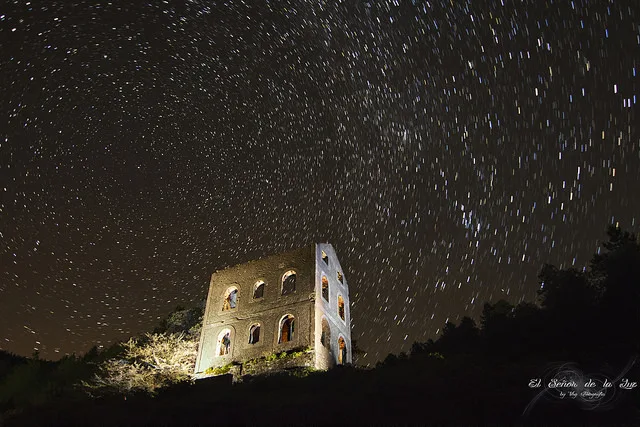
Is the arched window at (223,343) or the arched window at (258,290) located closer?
the arched window at (223,343)

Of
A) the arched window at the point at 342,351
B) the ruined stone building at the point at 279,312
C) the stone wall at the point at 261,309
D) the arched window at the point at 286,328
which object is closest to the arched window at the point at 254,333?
the ruined stone building at the point at 279,312

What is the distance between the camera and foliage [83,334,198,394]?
25312mm

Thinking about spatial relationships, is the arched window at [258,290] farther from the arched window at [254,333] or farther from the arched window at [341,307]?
the arched window at [341,307]

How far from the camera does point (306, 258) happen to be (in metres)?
27.6

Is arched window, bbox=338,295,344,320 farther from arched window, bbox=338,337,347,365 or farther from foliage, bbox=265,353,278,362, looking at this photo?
foliage, bbox=265,353,278,362

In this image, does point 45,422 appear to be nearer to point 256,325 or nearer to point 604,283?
point 256,325

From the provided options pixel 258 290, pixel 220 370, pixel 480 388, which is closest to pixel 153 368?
pixel 220 370

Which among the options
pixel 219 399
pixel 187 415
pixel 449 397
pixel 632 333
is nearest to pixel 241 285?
pixel 219 399

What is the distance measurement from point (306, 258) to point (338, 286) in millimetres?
4091

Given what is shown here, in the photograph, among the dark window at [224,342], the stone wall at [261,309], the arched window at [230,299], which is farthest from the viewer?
the arched window at [230,299]

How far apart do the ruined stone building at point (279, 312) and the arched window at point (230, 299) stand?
0.22ft

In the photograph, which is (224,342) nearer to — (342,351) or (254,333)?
(254,333)

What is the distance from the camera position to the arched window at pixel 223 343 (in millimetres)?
26688

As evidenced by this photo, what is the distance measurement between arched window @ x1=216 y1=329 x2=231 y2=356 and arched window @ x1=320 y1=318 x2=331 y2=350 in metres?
5.73
